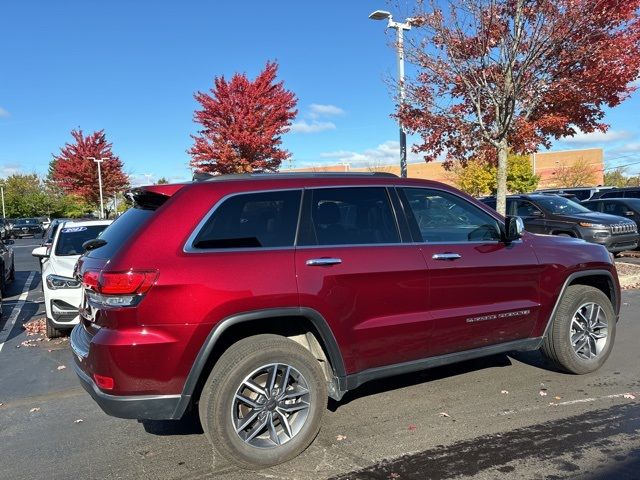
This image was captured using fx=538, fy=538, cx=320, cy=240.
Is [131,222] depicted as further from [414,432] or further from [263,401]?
[414,432]

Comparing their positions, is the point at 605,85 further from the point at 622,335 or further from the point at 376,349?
the point at 376,349

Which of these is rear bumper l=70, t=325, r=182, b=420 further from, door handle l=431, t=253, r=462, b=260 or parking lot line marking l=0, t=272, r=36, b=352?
parking lot line marking l=0, t=272, r=36, b=352

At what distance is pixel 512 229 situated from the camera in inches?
178

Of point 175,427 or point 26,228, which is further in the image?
point 26,228

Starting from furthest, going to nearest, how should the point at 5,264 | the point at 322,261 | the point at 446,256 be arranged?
the point at 5,264, the point at 446,256, the point at 322,261

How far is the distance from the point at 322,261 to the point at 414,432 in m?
1.50

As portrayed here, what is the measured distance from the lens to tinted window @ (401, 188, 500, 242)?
14.0ft

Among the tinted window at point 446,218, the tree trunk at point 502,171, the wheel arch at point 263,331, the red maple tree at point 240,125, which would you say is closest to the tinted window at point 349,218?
the tinted window at point 446,218

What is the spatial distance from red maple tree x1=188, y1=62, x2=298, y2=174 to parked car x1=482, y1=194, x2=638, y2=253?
12.7 metres

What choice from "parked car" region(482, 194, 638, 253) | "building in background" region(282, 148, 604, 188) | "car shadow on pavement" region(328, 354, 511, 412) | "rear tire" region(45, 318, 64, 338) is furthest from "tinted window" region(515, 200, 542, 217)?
"building in background" region(282, 148, 604, 188)

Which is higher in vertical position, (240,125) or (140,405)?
(240,125)

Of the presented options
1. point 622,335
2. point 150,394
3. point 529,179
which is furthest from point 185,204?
point 529,179

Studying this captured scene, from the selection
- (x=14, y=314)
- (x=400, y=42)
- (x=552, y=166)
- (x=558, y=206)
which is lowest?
(x=14, y=314)

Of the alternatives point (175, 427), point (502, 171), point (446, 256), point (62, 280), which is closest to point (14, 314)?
point (62, 280)
